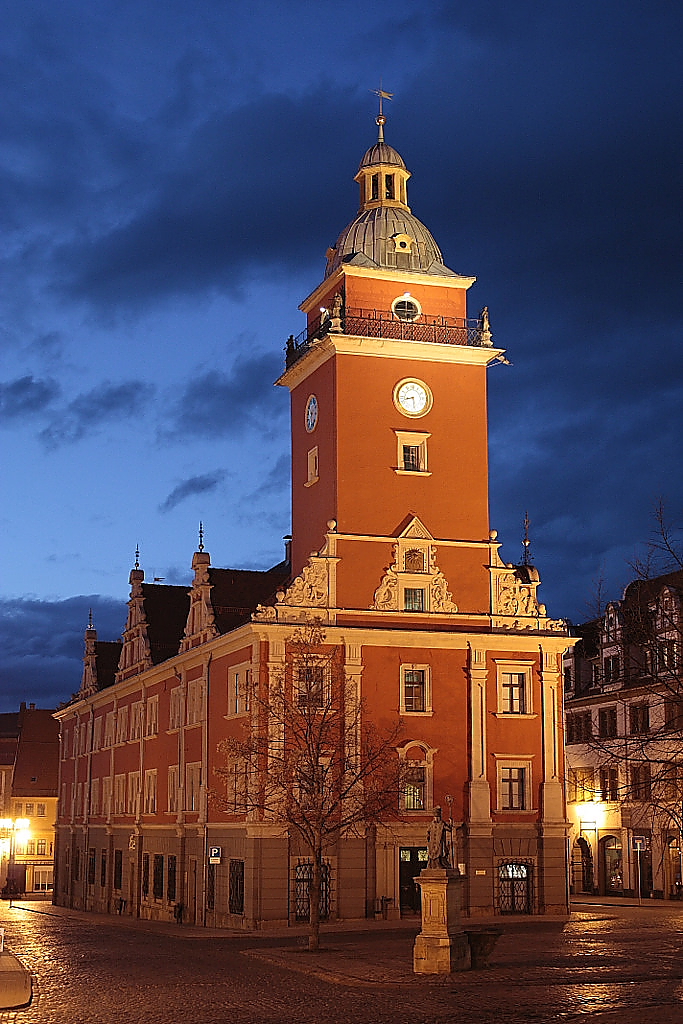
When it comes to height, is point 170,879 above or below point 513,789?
below

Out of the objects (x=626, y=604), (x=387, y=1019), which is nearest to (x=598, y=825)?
(x=626, y=604)

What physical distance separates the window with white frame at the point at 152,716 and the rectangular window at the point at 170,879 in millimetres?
6957

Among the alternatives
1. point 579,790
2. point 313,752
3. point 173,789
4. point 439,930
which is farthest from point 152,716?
point 439,930

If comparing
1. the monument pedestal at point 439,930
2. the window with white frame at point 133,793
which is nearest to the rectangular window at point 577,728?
the window with white frame at point 133,793

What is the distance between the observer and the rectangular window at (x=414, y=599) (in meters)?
56.5

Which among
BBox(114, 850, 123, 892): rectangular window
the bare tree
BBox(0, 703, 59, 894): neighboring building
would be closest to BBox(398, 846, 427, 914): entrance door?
the bare tree

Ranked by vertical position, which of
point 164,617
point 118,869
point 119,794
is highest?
point 164,617

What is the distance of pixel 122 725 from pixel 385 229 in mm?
30904

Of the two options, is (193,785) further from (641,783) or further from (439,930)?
(641,783)

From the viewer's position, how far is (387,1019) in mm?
25203

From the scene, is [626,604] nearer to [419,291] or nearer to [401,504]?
[401,504]

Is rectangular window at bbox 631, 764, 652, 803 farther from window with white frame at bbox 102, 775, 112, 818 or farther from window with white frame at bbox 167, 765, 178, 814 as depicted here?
window with white frame at bbox 102, 775, 112, 818

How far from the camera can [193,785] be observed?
196 feet

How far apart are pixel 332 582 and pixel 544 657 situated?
31.1 ft
